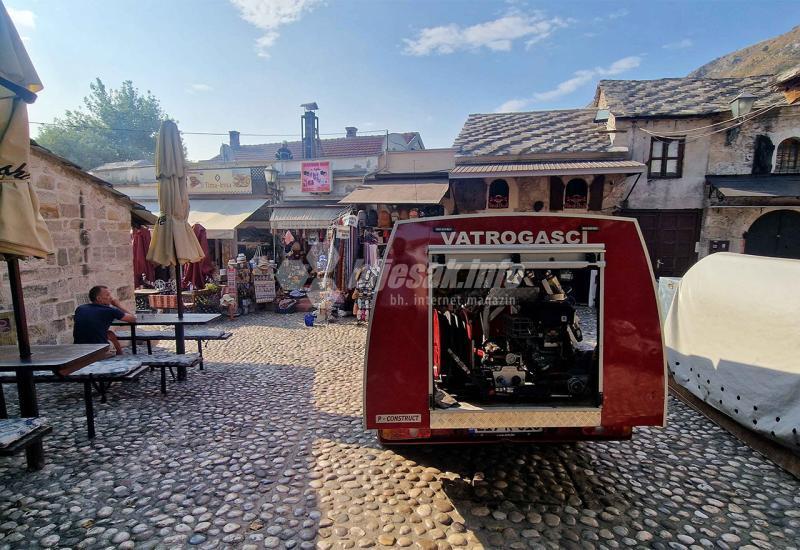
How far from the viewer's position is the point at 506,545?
255cm

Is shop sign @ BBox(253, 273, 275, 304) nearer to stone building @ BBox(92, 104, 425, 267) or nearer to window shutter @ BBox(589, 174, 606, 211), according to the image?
stone building @ BBox(92, 104, 425, 267)

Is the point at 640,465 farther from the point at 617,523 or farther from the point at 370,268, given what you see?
the point at 370,268

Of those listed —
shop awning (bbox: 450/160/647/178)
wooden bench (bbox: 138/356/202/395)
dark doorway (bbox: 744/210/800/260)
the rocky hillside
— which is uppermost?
the rocky hillside

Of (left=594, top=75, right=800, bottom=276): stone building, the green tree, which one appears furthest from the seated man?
the green tree

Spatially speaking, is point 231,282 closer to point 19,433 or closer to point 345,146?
point 19,433

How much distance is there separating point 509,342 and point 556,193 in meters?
8.87

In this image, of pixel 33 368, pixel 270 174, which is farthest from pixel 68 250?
pixel 270 174

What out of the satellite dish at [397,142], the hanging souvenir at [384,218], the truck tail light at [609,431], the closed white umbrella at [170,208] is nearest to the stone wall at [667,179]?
the hanging souvenir at [384,218]

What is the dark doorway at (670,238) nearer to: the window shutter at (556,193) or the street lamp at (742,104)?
the window shutter at (556,193)

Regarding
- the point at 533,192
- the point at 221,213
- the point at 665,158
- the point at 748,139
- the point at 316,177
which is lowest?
the point at 221,213

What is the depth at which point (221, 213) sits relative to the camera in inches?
540

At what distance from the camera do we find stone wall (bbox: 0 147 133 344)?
591cm

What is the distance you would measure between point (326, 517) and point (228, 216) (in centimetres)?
1257

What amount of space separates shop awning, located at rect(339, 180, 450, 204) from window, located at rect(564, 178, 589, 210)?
3.64 m
